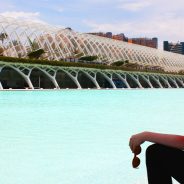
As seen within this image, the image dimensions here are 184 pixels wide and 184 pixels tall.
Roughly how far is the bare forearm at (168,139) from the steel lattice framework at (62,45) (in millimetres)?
40047

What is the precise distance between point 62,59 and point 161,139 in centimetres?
4765

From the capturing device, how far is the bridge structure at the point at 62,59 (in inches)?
1647

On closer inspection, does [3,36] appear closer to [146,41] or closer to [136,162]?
[136,162]

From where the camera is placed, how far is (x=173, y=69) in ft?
294

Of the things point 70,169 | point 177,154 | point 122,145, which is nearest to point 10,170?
point 70,169

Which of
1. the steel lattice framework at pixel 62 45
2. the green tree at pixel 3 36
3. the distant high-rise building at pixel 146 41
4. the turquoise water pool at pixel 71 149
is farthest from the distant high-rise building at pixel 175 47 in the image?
the turquoise water pool at pixel 71 149

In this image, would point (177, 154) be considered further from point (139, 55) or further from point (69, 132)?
point (139, 55)

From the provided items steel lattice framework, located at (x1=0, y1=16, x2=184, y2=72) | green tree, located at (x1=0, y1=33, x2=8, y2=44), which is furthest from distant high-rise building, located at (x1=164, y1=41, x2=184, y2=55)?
green tree, located at (x1=0, y1=33, x2=8, y2=44)

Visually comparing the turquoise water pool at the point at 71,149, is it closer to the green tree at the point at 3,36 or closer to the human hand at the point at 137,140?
the human hand at the point at 137,140

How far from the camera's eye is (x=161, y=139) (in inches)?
81.1

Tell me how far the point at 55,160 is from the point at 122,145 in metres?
1.93

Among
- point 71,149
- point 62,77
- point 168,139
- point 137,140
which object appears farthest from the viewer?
point 62,77

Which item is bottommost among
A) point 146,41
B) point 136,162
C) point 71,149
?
point 71,149

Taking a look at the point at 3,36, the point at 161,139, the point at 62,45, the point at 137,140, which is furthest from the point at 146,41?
the point at 161,139
